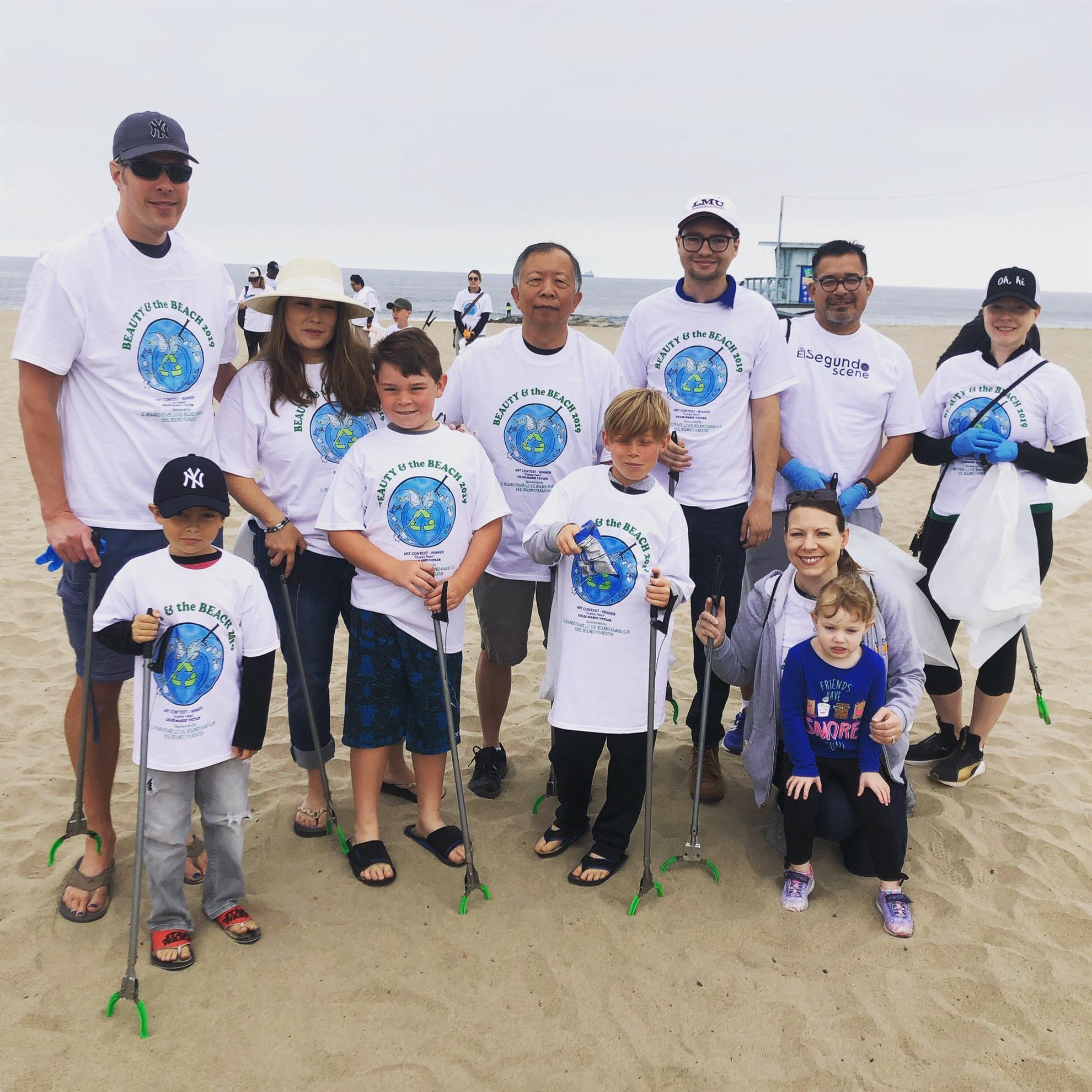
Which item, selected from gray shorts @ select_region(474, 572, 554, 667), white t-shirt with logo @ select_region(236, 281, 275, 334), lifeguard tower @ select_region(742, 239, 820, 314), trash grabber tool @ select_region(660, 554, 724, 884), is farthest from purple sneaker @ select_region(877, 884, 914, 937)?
lifeguard tower @ select_region(742, 239, 820, 314)

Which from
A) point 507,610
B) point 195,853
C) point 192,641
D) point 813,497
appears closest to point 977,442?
point 813,497

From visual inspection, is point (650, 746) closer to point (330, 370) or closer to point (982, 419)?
point (330, 370)

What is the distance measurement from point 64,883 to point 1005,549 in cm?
418

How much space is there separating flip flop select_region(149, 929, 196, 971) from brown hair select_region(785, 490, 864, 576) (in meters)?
2.68

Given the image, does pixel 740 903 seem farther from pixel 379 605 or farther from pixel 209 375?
pixel 209 375

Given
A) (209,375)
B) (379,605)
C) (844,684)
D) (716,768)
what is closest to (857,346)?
(844,684)

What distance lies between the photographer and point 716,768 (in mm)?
4121

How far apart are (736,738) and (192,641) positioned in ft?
9.54

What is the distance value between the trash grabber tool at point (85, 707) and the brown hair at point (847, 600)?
2613 mm

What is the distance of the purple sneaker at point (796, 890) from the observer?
3.35 m

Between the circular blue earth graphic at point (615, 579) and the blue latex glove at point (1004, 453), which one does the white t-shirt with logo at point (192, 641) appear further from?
the blue latex glove at point (1004, 453)

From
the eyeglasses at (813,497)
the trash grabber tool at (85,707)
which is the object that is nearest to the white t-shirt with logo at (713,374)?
the eyeglasses at (813,497)

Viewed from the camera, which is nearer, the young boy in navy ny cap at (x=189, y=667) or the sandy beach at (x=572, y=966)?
the sandy beach at (x=572, y=966)

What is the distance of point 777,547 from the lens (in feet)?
13.7
